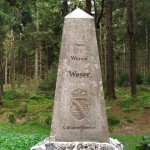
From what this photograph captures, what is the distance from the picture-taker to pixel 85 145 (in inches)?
300

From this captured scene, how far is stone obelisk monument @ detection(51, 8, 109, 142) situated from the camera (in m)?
7.93

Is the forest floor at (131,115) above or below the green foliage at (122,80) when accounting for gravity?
below

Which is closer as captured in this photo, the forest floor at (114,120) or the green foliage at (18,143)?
the green foliage at (18,143)

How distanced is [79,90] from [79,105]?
0.93ft

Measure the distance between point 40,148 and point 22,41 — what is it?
107 ft

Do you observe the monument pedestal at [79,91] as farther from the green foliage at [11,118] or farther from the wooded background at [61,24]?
the green foliage at [11,118]

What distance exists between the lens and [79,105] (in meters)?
7.93

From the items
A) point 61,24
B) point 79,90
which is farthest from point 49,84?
point 79,90

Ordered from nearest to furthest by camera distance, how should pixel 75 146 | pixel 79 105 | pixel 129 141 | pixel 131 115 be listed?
pixel 75 146 → pixel 79 105 → pixel 129 141 → pixel 131 115

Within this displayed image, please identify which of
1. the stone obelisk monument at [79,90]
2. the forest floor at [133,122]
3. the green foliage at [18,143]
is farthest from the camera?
the forest floor at [133,122]

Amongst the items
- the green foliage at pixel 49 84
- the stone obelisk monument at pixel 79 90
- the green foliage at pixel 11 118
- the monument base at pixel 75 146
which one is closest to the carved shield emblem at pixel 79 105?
the stone obelisk monument at pixel 79 90

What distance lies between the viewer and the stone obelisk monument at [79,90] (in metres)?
7.93

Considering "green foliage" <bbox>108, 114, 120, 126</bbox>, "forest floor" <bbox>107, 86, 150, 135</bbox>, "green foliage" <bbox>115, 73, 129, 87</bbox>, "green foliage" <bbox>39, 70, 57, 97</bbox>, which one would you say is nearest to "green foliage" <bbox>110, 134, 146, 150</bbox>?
"forest floor" <bbox>107, 86, 150, 135</bbox>

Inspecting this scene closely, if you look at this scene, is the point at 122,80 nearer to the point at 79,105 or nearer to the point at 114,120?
the point at 114,120
